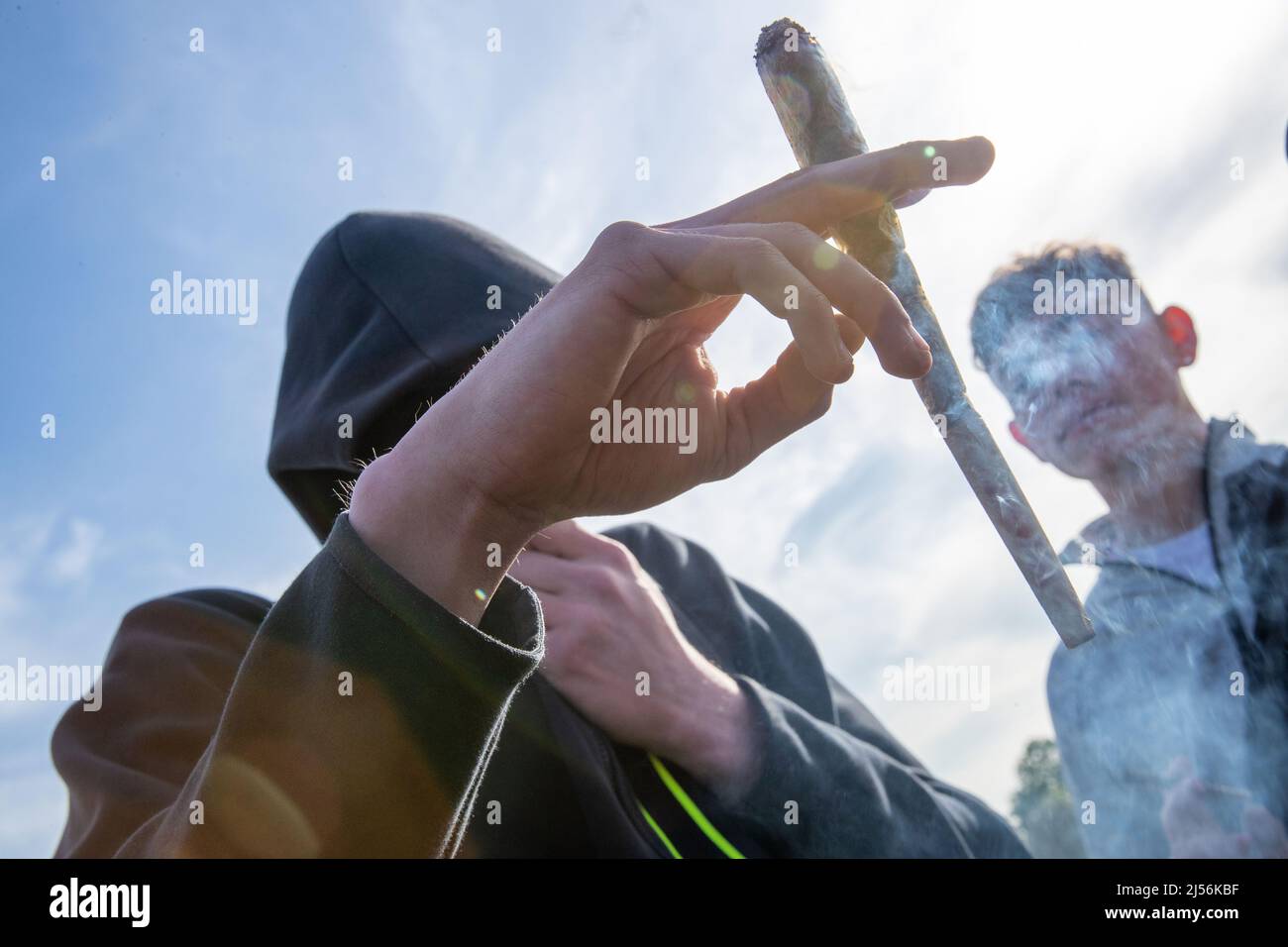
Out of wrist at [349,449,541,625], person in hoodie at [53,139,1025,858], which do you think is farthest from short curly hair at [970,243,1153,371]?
wrist at [349,449,541,625]

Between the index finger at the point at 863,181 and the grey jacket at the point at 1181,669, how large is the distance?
1857 millimetres

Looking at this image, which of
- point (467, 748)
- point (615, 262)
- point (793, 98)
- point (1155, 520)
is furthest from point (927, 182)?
point (1155, 520)

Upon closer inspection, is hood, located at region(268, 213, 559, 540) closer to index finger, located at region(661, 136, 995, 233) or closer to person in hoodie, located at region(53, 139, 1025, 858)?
person in hoodie, located at region(53, 139, 1025, 858)

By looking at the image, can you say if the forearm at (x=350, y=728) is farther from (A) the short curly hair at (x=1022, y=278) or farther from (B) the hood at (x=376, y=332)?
(A) the short curly hair at (x=1022, y=278)

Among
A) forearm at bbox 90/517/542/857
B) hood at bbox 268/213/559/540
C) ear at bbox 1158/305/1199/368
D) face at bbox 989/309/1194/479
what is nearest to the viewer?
forearm at bbox 90/517/542/857

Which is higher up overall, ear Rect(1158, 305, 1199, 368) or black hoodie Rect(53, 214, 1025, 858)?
ear Rect(1158, 305, 1199, 368)

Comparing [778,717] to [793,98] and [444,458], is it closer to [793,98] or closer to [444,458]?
[444,458]

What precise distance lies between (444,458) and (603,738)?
1093 mm

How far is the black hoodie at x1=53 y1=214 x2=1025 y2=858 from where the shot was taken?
1.20 m

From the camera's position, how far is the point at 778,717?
2219 millimetres

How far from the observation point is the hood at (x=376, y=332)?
2139mm

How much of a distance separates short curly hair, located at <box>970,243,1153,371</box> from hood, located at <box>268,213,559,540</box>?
1599 millimetres

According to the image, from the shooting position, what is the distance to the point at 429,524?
125 cm

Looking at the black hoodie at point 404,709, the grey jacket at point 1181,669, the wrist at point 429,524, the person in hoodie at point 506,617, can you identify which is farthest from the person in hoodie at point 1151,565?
the wrist at point 429,524
